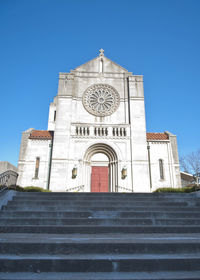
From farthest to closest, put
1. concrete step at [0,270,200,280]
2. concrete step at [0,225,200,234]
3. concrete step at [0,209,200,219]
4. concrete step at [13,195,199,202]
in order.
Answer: concrete step at [13,195,199,202]
concrete step at [0,209,200,219]
concrete step at [0,225,200,234]
concrete step at [0,270,200,280]

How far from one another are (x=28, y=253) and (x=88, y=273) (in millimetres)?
1462

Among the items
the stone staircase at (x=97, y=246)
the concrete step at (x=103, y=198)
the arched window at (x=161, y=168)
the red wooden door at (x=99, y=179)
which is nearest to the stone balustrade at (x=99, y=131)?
the red wooden door at (x=99, y=179)

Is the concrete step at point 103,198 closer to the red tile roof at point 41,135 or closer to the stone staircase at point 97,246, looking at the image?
the stone staircase at point 97,246

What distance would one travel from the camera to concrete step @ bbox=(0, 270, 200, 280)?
11.2 ft

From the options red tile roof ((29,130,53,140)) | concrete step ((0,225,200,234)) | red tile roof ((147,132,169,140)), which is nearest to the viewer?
concrete step ((0,225,200,234))

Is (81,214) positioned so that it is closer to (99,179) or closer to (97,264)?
(97,264)

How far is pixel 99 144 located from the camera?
21.4m

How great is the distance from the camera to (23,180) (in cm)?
2073

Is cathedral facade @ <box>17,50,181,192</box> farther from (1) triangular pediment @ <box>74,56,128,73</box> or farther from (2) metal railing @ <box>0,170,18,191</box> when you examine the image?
(2) metal railing @ <box>0,170,18,191</box>

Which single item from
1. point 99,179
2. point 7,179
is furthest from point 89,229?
point 99,179

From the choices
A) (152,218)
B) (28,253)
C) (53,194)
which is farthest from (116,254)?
(53,194)

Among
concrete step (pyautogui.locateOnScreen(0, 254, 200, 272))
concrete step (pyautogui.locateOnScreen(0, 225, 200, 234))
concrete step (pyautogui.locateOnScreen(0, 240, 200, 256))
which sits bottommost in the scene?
concrete step (pyautogui.locateOnScreen(0, 254, 200, 272))

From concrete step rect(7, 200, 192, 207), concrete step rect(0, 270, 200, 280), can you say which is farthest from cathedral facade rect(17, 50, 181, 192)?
concrete step rect(0, 270, 200, 280)

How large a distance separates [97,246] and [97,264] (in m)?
0.60
